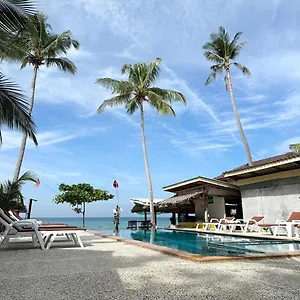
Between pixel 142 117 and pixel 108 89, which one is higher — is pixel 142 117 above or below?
below

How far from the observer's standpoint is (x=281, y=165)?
516 inches

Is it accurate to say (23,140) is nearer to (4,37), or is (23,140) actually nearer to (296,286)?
(4,37)

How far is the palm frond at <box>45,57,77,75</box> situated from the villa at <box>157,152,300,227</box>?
32.4 feet

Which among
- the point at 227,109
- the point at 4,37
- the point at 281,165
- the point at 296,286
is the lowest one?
the point at 296,286

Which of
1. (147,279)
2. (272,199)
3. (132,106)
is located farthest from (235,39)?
(147,279)

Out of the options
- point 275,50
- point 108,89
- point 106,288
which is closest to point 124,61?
point 108,89

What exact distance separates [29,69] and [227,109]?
15.1 meters

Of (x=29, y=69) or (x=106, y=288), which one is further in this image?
(x=29, y=69)

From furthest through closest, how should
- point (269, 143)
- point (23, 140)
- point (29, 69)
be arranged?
point (269, 143) < point (29, 69) < point (23, 140)

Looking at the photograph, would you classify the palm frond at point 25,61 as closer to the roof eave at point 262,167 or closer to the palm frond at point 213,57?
the palm frond at point 213,57

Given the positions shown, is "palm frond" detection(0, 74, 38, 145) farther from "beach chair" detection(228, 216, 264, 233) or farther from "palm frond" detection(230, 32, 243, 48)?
"palm frond" detection(230, 32, 243, 48)

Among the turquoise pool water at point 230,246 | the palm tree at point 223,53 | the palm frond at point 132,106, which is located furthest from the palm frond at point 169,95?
the turquoise pool water at point 230,246

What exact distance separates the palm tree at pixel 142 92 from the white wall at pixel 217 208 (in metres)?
3.91

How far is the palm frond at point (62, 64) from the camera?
56.9ft
